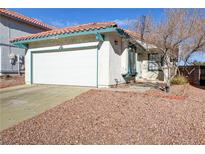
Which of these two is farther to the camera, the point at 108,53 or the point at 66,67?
the point at 66,67

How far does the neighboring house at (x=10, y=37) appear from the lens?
15.4 metres

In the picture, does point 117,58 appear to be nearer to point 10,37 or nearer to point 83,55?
point 83,55

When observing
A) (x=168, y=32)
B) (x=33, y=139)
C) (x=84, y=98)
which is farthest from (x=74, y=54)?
(x=33, y=139)

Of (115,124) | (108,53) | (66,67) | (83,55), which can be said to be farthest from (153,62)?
(115,124)

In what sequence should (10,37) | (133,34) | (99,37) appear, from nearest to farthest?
(99,37)
(133,34)
(10,37)

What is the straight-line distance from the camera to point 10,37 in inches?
632

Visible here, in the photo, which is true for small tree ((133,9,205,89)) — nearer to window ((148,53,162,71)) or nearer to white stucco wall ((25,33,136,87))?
white stucco wall ((25,33,136,87))

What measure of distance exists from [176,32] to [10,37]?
12.8m

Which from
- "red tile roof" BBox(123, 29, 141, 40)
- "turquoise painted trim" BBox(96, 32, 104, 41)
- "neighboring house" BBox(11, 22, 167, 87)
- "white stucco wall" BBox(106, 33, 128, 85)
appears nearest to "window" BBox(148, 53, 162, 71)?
"neighboring house" BBox(11, 22, 167, 87)

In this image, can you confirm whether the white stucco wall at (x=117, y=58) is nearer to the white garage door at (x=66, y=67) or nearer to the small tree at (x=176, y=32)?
the white garage door at (x=66, y=67)

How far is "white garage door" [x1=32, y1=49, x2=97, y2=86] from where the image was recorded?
10.7 meters

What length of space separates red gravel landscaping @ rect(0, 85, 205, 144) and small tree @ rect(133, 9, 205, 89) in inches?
123

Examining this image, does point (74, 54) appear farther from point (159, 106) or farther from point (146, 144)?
point (146, 144)
